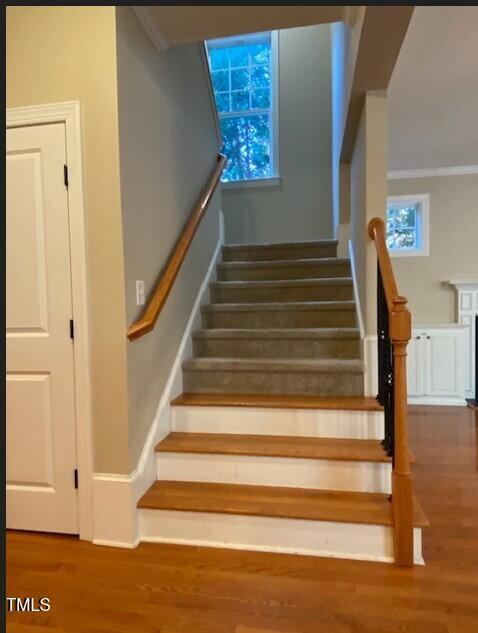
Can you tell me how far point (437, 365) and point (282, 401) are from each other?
286cm

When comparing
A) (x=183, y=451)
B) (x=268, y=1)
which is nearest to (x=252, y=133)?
(x=268, y=1)

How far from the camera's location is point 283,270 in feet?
11.5

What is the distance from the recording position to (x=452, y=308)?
15.3 feet

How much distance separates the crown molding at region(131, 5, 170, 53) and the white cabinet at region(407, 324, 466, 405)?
368 cm

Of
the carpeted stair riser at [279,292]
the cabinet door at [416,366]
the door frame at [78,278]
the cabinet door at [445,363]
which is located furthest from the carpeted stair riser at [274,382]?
the cabinet door at [445,363]

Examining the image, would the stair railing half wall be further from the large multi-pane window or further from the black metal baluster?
the large multi-pane window

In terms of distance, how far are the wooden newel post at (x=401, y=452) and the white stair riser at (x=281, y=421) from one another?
0.45 meters

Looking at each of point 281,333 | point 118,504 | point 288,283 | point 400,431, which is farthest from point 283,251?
point 118,504

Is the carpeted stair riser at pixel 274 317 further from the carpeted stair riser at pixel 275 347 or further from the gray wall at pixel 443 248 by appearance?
the gray wall at pixel 443 248

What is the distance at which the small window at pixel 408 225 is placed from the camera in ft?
15.6

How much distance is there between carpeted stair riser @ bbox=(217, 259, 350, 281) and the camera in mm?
3412

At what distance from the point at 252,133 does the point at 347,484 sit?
4.18 m

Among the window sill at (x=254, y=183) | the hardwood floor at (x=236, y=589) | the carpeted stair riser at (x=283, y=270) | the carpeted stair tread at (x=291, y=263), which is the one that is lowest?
the hardwood floor at (x=236, y=589)

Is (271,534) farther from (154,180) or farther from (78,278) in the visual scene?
(154,180)
